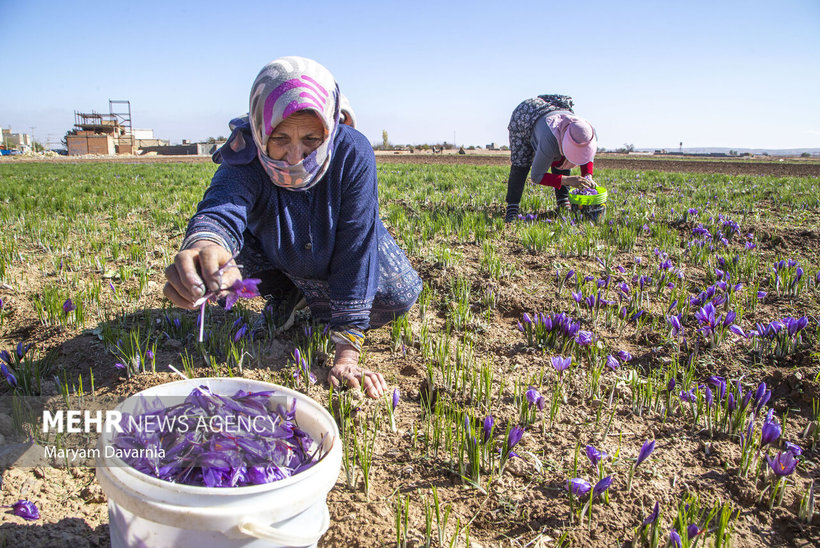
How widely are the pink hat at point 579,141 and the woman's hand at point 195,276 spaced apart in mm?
→ 4205

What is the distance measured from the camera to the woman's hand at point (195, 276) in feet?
4.53

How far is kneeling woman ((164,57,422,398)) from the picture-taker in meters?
2.01

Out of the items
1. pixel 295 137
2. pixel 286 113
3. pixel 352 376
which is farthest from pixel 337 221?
pixel 352 376

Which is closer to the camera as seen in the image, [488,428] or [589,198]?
[488,428]

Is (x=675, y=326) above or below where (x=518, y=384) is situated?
above

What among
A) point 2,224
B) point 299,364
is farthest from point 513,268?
point 2,224

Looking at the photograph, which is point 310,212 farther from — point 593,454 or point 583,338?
point 593,454

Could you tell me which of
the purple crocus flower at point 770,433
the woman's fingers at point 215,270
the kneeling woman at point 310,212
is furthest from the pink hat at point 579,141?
the woman's fingers at point 215,270

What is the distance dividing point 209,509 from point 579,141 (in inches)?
187

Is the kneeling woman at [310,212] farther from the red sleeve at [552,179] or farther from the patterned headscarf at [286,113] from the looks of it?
the red sleeve at [552,179]

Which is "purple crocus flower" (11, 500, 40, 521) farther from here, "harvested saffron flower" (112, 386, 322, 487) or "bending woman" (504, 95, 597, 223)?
"bending woman" (504, 95, 597, 223)

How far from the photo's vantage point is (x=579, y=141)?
191 inches

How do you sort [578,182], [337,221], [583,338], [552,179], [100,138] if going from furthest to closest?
[100,138] → [552,179] → [578,182] → [337,221] → [583,338]

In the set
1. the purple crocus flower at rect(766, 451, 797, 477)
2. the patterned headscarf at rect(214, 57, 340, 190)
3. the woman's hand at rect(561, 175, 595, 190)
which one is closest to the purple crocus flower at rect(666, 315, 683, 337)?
the purple crocus flower at rect(766, 451, 797, 477)
